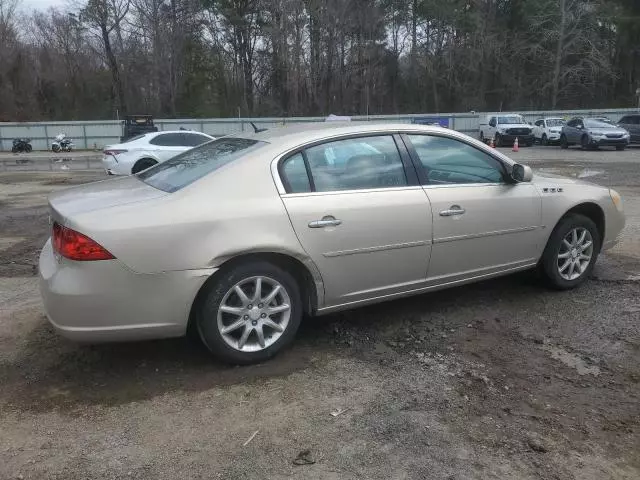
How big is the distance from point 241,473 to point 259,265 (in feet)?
→ 4.21

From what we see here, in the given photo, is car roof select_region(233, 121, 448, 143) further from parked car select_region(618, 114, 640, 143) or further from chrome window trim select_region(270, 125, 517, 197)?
parked car select_region(618, 114, 640, 143)

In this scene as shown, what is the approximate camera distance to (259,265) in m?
3.54

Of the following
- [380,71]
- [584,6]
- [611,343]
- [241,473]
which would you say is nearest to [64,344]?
[241,473]

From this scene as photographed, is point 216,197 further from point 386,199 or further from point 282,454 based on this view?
point 282,454

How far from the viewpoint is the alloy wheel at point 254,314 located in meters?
3.52

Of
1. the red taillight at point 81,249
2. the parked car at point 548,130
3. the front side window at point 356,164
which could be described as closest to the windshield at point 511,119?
the parked car at point 548,130

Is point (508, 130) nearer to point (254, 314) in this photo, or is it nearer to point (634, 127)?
point (634, 127)

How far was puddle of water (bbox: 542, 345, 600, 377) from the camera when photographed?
3.61 metres

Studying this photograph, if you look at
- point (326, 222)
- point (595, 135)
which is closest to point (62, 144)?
point (595, 135)

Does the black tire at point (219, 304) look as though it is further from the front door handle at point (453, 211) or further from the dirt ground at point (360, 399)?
Answer: the front door handle at point (453, 211)

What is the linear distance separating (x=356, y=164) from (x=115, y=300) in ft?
5.97

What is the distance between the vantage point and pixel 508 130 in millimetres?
31406

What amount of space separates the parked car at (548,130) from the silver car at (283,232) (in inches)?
1105

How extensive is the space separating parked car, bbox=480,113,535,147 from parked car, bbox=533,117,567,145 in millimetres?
431
